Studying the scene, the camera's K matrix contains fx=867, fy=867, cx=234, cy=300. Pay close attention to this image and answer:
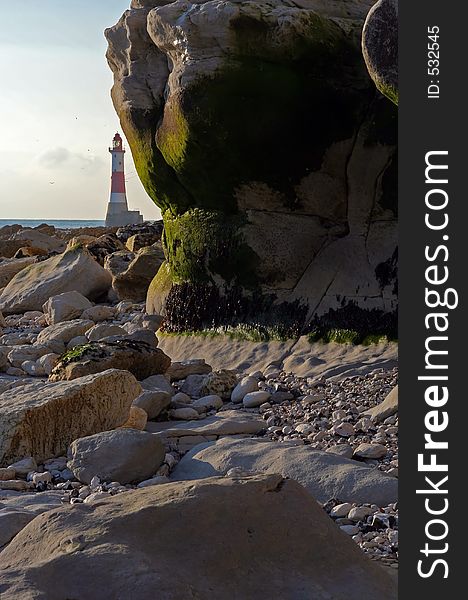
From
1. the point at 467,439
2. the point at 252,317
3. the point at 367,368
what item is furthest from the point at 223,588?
the point at 252,317

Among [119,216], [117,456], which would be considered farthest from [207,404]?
[119,216]

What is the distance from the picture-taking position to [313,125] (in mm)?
8016

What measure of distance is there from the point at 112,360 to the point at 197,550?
447 centimetres

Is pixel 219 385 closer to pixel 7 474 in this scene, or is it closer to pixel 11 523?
pixel 7 474

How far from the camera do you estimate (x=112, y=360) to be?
7.06 m

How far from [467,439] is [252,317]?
18.3ft

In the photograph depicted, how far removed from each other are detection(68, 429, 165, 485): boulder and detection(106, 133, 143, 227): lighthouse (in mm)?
44291

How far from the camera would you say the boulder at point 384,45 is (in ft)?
19.6

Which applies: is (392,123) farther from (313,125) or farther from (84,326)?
(84,326)

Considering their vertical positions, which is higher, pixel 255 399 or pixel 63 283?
pixel 63 283

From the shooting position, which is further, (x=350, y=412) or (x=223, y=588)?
(x=350, y=412)

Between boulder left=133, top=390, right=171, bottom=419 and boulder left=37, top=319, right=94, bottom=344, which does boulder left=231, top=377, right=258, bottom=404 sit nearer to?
boulder left=133, top=390, right=171, bottom=419

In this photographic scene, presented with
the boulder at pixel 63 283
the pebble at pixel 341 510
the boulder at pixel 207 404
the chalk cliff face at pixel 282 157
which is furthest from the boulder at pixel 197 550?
the boulder at pixel 63 283

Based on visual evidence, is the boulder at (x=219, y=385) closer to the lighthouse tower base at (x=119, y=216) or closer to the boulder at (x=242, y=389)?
the boulder at (x=242, y=389)
